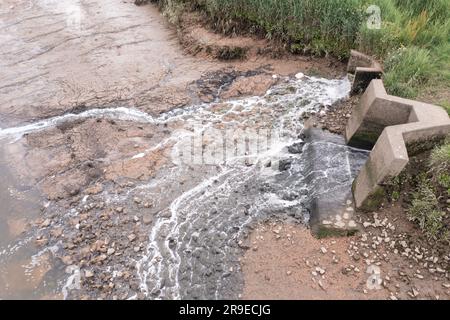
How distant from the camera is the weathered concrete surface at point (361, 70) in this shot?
580 cm

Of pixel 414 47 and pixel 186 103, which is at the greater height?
pixel 414 47

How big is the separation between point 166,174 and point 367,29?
4.14 meters

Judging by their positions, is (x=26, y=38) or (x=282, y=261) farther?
(x=26, y=38)

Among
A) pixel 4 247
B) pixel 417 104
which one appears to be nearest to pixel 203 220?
pixel 4 247

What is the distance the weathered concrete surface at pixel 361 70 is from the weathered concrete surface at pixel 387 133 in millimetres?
729

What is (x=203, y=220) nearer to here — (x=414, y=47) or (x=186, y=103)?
(x=186, y=103)

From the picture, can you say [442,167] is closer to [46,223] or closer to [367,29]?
[367,29]

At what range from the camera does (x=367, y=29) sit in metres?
6.30

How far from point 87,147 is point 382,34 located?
5.02 metres

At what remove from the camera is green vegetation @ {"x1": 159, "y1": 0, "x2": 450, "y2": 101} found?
18.7 ft

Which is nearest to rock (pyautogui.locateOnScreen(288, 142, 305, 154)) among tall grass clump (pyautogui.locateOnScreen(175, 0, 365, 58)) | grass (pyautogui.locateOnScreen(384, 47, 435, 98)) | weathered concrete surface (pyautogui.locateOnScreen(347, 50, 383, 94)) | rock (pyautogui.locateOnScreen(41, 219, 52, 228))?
weathered concrete surface (pyautogui.locateOnScreen(347, 50, 383, 94))

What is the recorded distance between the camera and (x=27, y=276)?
13.1ft

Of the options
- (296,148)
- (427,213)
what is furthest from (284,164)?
(427,213)

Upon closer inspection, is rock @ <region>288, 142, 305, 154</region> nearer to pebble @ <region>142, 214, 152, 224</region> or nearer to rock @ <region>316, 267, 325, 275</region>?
rock @ <region>316, 267, 325, 275</region>
